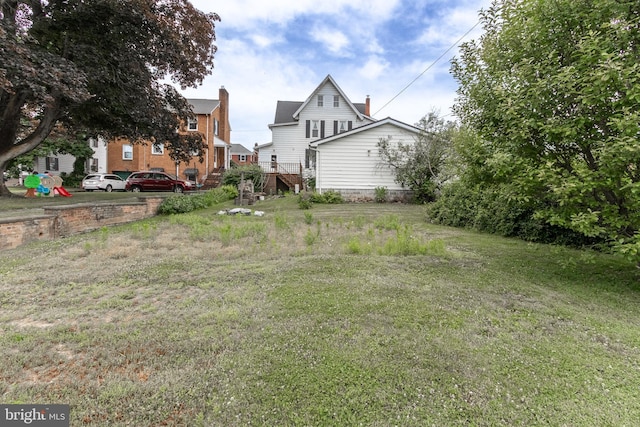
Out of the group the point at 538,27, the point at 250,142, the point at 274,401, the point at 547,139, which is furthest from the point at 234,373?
the point at 250,142

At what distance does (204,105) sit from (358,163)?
57.2ft

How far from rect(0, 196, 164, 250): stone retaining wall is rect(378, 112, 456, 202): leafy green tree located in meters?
11.5

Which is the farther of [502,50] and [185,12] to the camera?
[185,12]

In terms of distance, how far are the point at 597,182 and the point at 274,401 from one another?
13.7 ft

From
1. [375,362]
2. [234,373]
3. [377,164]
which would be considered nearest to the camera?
[234,373]

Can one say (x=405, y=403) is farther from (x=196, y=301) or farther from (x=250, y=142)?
(x=250, y=142)

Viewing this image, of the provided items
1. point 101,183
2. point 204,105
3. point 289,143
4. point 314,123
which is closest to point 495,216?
point 314,123

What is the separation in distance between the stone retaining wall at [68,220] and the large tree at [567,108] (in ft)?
28.4

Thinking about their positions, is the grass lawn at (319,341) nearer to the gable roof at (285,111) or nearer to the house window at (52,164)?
the gable roof at (285,111)

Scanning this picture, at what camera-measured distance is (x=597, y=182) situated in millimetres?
3697

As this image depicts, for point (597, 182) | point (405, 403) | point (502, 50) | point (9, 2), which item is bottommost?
point (405, 403)

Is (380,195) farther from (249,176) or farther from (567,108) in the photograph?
(567,108)

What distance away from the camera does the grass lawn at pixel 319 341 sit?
1980 mm

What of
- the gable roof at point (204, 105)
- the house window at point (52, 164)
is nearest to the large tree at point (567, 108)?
the gable roof at point (204, 105)
